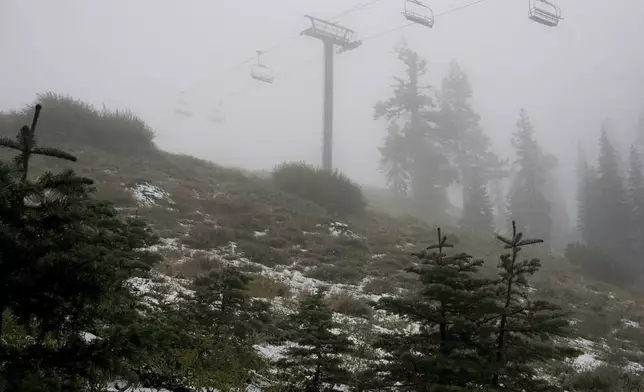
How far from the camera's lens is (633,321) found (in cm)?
1516

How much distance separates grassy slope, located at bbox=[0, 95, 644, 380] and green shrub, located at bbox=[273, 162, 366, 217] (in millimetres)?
971

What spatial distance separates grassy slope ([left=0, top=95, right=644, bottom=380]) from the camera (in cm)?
1303

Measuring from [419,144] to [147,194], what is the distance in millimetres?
29518

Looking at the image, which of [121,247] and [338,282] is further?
[338,282]

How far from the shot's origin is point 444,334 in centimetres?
466

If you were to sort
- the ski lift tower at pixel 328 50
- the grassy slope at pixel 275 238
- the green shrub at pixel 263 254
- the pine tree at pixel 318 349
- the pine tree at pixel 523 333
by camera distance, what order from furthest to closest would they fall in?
the ski lift tower at pixel 328 50 → the green shrub at pixel 263 254 → the grassy slope at pixel 275 238 → the pine tree at pixel 318 349 → the pine tree at pixel 523 333

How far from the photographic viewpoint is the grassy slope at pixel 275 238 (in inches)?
513

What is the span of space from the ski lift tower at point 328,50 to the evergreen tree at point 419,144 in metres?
11.6

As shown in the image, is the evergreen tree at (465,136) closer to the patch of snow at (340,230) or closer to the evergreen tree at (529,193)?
the evergreen tree at (529,193)

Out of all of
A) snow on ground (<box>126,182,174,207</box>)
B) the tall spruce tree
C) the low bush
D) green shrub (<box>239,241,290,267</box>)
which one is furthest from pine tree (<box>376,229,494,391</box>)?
snow on ground (<box>126,182,174,207</box>)

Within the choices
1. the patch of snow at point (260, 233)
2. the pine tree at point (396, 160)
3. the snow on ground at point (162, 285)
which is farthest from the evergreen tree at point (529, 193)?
the snow on ground at point (162, 285)

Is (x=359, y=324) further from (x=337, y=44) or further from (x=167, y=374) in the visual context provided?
(x=337, y=44)

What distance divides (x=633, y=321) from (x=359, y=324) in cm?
1082

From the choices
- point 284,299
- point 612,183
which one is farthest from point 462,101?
point 284,299
